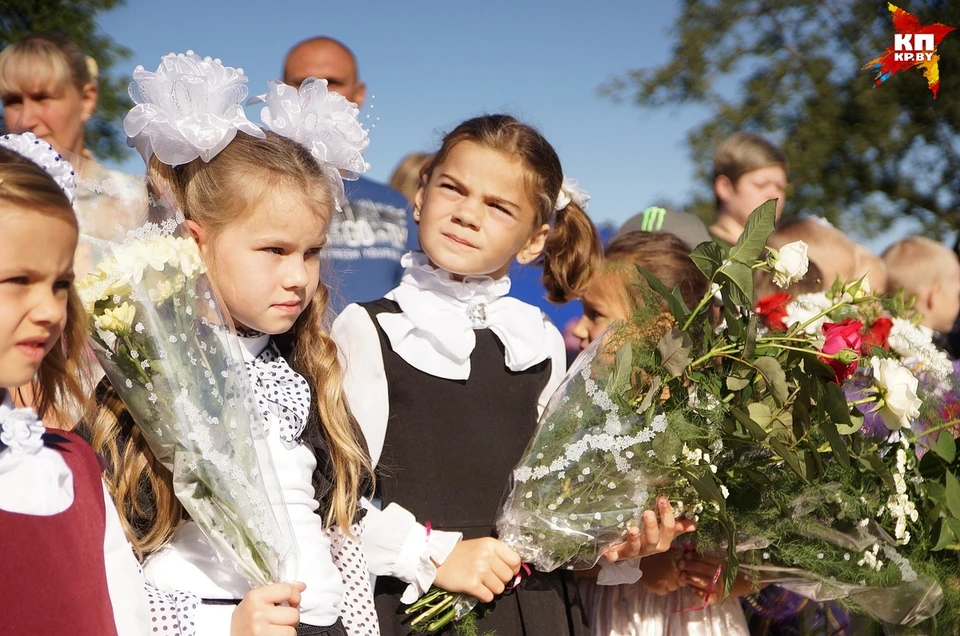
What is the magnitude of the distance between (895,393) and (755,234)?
1.73ft

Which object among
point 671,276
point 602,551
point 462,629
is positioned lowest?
point 462,629

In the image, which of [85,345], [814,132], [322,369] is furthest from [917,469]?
[814,132]

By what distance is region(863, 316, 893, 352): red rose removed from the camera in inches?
115

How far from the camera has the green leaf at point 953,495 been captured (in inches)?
110

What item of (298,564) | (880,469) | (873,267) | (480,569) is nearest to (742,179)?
(873,267)

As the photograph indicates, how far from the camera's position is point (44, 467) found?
71.9 inches

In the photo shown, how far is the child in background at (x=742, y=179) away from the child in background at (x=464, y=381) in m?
2.50

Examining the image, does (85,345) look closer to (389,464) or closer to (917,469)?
(389,464)

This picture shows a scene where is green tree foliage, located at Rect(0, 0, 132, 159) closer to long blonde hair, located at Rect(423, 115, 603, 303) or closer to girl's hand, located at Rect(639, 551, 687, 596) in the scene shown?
long blonde hair, located at Rect(423, 115, 603, 303)

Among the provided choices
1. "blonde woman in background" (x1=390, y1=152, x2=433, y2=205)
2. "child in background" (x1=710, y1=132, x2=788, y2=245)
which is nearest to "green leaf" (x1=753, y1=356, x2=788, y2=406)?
"child in background" (x1=710, y1=132, x2=788, y2=245)

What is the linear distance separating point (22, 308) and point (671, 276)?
222cm

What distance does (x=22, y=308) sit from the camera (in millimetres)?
1718

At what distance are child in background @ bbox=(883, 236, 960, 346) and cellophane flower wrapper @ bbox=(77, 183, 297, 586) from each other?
179 inches

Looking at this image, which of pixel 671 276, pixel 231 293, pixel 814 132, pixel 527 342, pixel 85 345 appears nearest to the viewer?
pixel 85 345
